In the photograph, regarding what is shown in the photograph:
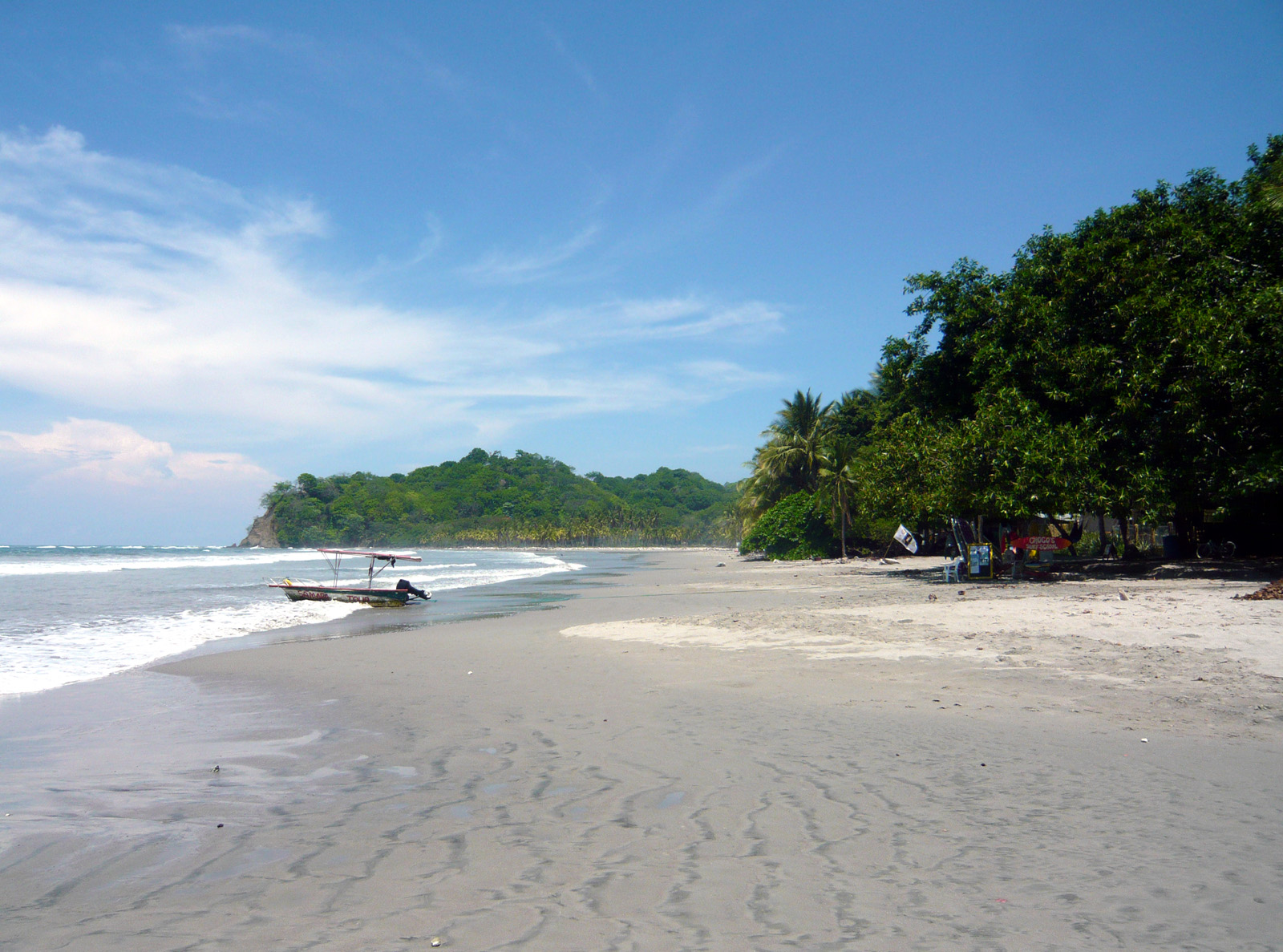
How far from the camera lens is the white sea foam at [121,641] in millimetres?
11156

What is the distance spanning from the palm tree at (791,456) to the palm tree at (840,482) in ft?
8.88

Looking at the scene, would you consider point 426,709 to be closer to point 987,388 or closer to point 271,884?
point 271,884

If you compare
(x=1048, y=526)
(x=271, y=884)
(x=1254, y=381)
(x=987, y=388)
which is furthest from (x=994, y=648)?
(x=1048, y=526)

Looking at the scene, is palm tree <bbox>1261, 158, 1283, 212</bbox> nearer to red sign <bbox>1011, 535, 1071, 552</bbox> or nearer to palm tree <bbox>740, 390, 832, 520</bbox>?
red sign <bbox>1011, 535, 1071, 552</bbox>

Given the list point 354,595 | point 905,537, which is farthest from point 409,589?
point 905,537

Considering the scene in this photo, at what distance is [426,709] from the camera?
824cm

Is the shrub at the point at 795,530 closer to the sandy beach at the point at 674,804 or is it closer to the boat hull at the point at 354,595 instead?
the boat hull at the point at 354,595

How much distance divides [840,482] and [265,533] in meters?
167

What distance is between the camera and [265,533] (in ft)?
593

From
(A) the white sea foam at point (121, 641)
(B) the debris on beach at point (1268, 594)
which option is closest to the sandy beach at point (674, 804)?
(A) the white sea foam at point (121, 641)

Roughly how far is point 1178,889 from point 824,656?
710cm

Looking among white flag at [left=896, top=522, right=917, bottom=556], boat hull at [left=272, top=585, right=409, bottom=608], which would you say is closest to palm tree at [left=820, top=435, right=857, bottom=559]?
white flag at [left=896, top=522, right=917, bottom=556]

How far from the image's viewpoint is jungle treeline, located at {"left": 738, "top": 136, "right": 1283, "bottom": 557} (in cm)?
1898

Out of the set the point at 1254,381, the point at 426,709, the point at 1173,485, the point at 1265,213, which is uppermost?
the point at 1265,213
